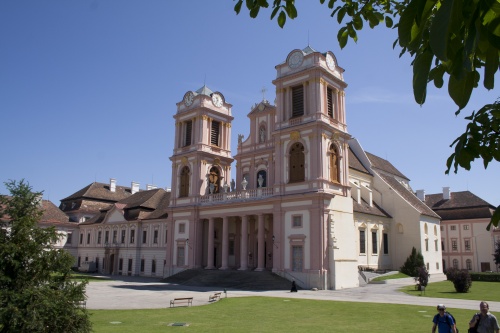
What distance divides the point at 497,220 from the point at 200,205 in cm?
4589

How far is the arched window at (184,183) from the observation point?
2019 inches

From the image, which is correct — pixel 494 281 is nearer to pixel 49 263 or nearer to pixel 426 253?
pixel 426 253

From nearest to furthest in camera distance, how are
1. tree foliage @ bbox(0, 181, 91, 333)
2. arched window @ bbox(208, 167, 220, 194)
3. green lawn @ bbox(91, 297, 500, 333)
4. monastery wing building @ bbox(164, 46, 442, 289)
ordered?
tree foliage @ bbox(0, 181, 91, 333)
green lawn @ bbox(91, 297, 500, 333)
monastery wing building @ bbox(164, 46, 442, 289)
arched window @ bbox(208, 167, 220, 194)

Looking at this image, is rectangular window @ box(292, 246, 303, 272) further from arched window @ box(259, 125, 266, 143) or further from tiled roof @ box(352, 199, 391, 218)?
arched window @ box(259, 125, 266, 143)

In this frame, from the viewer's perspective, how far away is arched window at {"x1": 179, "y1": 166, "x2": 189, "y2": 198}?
168 feet

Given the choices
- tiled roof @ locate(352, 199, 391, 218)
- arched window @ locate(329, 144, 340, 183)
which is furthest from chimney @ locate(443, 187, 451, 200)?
arched window @ locate(329, 144, 340, 183)

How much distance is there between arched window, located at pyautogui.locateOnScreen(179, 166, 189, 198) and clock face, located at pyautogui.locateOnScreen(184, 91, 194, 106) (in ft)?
26.1

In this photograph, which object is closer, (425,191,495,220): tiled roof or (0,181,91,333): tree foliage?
(0,181,91,333): tree foliage

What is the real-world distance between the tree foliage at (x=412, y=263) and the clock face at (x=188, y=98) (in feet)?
101

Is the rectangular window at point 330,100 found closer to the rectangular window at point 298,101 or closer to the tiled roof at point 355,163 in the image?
the rectangular window at point 298,101

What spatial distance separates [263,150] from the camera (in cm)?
4859

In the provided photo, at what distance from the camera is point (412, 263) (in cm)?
4712

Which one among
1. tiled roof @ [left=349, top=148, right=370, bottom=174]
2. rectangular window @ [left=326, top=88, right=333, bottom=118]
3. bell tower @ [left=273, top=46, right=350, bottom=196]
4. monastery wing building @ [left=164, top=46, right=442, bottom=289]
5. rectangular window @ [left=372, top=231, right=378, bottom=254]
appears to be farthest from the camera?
tiled roof @ [left=349, top=148, right=370, bottom=174]

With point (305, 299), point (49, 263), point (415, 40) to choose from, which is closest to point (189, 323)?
point (49, 263)
